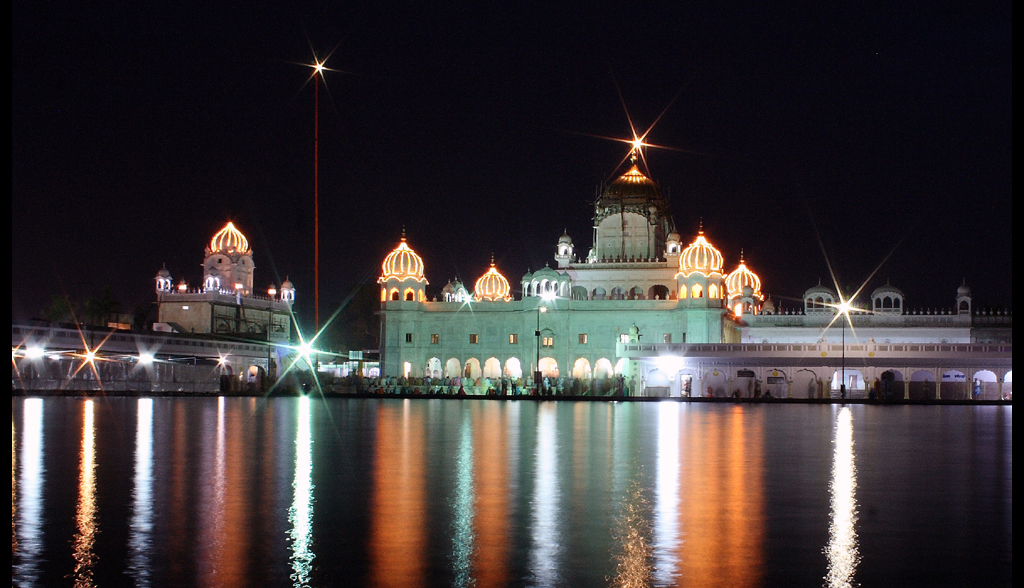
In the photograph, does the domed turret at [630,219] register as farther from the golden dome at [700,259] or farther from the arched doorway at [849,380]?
the arched doorway at [849,380]

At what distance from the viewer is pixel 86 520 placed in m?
10.4

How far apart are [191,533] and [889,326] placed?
61.7 meters

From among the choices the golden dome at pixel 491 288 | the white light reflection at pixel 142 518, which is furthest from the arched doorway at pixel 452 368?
the white light reflection at pixel 142 518

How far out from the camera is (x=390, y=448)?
59.9 ft

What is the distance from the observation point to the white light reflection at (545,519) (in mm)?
8414

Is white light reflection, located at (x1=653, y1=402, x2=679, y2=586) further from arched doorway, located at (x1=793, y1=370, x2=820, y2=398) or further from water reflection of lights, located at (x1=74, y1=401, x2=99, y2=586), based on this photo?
arched doorway, located at (x1=793, y1=370, x2=820, y2=398)

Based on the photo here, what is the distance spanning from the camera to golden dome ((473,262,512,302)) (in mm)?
71125

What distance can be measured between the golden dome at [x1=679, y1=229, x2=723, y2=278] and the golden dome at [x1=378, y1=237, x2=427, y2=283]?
51.6 feet

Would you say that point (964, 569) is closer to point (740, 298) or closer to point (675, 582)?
point (675, 582)

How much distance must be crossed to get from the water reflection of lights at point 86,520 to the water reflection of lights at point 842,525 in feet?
17.0

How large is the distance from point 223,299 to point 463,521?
7472cm

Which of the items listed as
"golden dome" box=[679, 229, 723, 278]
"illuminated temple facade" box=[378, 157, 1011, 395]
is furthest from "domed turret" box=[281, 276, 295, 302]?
"golden dome" box=[679, 229, 723, 278]

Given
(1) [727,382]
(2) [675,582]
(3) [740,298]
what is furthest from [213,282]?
(2) [675,582]

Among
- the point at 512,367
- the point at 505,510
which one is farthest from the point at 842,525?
the point at 512,367
